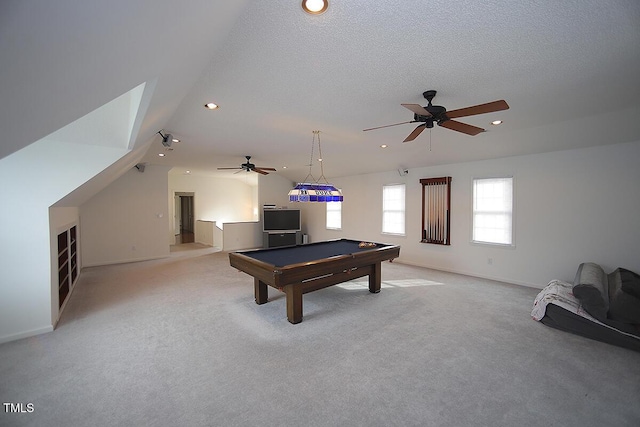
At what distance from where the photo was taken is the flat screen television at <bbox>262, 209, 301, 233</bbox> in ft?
28.4

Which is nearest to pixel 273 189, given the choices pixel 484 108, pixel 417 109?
pixel 417 109

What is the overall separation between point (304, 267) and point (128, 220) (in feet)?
19.2

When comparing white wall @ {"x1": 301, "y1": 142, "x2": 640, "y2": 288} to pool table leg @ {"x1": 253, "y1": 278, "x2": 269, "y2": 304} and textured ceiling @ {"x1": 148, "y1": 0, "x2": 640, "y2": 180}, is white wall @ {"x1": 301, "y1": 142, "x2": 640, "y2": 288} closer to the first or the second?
textured ceiling @ {"x1": 148, "y1": 0, "x2": 640, "y2": 180}

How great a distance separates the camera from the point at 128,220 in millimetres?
6801

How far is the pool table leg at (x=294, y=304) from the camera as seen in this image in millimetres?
3320

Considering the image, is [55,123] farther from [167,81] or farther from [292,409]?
[292,409]

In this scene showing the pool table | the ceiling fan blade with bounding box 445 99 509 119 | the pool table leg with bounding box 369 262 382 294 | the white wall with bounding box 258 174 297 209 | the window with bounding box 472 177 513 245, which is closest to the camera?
the ceiling fan blade with bounding box 445 99 509 119

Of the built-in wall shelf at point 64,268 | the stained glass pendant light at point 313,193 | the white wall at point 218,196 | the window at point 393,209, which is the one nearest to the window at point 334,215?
the window at point 393,209

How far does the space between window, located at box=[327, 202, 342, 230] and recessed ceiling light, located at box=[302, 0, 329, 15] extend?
6760 mm

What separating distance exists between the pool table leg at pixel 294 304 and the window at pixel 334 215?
507 centimetres

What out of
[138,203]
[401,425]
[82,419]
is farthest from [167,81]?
[138,203]

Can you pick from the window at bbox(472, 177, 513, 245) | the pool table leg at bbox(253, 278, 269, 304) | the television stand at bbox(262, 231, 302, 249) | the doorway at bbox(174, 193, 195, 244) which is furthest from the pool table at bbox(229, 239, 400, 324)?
the doorway at bbox(174, 193, 195, 244)

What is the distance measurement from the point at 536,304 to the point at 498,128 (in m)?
2.50

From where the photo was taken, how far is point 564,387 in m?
2.17
